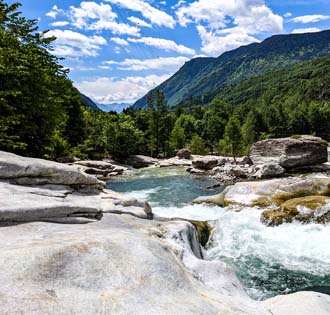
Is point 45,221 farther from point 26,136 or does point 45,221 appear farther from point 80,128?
point 80,128

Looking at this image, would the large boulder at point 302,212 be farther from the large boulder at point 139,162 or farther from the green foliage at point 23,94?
the large boulder at point 139,162

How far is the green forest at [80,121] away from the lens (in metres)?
20.4

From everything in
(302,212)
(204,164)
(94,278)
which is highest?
(94,278)

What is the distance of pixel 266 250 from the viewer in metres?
18.0

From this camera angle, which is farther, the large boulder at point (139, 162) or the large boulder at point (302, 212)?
the large boulder at point (139, 162)

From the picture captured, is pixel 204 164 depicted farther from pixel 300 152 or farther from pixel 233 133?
pixel 233 133

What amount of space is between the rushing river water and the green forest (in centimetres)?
1245

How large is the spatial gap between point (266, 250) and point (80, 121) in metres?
59.7

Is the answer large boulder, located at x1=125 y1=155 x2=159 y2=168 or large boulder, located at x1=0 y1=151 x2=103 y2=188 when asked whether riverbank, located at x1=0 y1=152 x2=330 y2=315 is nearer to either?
large boulder, located at x1=0 y1=151 x2=103 y2=188

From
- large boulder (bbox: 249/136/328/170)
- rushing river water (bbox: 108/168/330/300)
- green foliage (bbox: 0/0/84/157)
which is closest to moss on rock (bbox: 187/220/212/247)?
rushing river water (bbox: 108/168/330/300)

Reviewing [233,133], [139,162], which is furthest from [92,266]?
[233,133]

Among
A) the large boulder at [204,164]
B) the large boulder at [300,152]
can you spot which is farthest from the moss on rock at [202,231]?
the large boulder at [204,164]

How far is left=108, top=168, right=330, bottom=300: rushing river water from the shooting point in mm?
14492

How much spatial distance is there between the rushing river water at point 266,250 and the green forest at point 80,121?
12.5m
